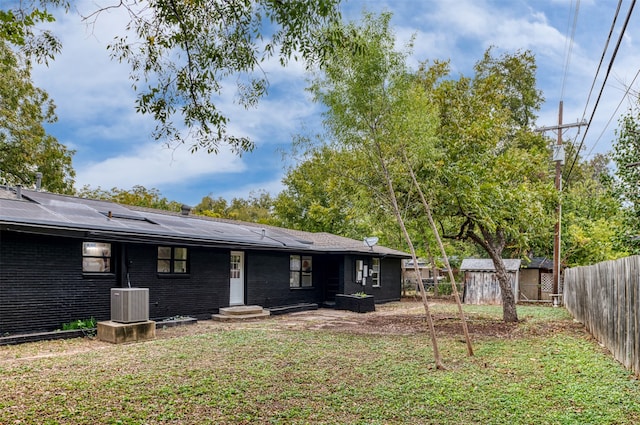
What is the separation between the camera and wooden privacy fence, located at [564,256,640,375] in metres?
6.16

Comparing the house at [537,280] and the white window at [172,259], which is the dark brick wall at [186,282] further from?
the house at [537,280]

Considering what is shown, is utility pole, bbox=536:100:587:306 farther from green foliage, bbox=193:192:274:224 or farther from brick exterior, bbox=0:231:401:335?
green foliage, bbox=193:192:274:224

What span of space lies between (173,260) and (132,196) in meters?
21.5

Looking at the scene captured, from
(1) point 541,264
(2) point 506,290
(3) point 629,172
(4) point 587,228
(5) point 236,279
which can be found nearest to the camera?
(3) point 629,172

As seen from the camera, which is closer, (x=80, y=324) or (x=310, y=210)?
(x=80, y=324)

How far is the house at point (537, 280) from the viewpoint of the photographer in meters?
23.7

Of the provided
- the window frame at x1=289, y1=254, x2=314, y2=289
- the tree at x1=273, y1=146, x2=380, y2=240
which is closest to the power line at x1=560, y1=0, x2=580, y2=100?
the window frame at x1=289, y1=254, x2=314, y2=289

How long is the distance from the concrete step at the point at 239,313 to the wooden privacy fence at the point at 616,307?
8708mm

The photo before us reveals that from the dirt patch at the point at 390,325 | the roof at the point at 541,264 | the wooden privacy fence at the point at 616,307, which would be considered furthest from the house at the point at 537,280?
the wooden privacy fence at the point at 616,307

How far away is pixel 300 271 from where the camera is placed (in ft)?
56.1

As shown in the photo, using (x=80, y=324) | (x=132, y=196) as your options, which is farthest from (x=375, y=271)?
(x=132, y=196)

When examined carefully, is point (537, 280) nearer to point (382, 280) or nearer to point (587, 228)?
point (587, 228)

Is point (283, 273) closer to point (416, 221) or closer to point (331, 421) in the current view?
point (416, 221)

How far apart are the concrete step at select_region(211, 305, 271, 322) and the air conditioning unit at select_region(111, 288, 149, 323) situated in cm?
339
